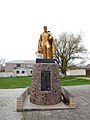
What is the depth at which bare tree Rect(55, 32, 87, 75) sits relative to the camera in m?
32.5

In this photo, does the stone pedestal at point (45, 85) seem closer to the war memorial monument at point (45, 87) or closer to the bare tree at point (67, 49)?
the war memorial monument at point (45, 87)

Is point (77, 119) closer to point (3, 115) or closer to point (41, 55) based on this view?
point (3, 115)

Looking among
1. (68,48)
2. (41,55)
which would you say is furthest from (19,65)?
(41,55)

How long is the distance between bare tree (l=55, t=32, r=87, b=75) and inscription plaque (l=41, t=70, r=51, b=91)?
2275 cm

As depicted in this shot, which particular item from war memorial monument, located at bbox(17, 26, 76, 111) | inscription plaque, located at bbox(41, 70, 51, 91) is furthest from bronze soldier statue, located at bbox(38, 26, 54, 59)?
inscription plaque, located at bbox(41, 70, 51, 91)

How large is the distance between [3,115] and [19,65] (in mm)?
62371

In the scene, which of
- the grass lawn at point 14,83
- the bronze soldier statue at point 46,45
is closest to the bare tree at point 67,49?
the grass lawn at point 14,83

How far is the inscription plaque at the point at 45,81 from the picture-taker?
9.38 m

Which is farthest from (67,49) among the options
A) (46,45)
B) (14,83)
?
(46,45)

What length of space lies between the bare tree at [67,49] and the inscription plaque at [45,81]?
22.7 metres

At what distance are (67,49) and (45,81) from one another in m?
23.6

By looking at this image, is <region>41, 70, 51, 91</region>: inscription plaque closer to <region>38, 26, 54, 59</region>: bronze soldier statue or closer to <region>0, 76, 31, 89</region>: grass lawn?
<region>38, 26, 54, 59</region>: bronze soldier statue

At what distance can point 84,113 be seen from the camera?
7.76m

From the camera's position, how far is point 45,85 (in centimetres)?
940
